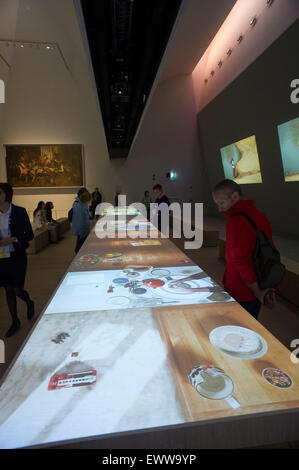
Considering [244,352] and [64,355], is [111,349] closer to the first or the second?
[64,355]

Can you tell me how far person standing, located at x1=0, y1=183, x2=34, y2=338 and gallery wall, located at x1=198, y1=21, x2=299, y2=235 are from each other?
5986mm

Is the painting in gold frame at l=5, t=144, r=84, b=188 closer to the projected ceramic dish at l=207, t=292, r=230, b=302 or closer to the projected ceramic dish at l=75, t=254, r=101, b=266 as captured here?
the projected ceramic dish at l=75, t=254, r=101, b=266

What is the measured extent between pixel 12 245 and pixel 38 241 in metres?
4.30

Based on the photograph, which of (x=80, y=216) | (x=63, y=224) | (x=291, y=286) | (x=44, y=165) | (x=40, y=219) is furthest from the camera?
(x=44, y=165)

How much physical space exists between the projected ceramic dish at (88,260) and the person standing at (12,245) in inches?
27.7

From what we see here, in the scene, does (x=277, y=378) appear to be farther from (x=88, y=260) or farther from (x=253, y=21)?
(x=253, y=21)

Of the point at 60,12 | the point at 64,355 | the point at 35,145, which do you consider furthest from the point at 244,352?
the point at 35,145

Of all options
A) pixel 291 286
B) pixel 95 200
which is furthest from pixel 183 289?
pixel 95 200

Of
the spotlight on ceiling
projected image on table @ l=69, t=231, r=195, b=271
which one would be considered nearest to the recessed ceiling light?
the spotlight on ceiling

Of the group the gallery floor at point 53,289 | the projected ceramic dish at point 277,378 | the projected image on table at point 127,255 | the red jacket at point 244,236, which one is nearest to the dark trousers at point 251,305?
the red jacket at point 244,236

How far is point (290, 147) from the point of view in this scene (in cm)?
654

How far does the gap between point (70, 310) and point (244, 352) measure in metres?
0.94
